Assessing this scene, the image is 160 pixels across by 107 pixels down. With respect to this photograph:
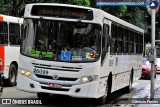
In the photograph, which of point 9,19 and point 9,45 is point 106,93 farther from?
point 9,19

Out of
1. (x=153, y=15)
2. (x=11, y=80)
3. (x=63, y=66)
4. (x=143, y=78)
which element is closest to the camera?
(x=63, y=66)

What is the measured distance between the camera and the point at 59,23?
11336mm

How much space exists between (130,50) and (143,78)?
11657mm

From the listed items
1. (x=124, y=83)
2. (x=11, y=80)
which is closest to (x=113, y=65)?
(x=124, y=83)

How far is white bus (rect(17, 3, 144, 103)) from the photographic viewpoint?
36.2ft

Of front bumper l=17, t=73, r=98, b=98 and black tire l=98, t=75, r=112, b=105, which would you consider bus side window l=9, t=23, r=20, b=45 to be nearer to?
black tire l=98, t=75, r=112, b=105

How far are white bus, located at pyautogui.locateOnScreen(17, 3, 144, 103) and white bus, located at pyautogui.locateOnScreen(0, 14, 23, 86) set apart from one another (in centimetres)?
572

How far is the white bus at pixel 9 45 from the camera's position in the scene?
17.2 m

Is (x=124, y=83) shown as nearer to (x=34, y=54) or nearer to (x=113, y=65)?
(x=113, y=65)

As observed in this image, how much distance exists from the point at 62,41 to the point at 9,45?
22.8 ft

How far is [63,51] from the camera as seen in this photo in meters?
11.1

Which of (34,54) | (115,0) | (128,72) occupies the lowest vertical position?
(128,72)

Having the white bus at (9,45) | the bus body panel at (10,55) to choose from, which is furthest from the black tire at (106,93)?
the bus body panel at (10,55)

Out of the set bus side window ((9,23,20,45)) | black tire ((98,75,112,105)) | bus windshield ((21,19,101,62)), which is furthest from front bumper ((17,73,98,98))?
bus side window ((9,23,20,45))
